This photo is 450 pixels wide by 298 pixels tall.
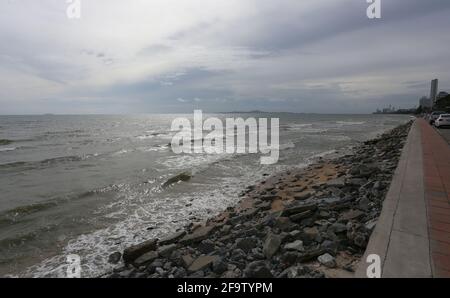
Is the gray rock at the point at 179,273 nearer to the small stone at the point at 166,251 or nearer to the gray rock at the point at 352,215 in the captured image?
the small stone at the point at 166,251

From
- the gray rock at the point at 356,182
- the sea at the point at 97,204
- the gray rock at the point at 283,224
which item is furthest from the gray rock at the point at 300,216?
the sea at the point at 97,204

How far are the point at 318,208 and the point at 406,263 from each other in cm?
283

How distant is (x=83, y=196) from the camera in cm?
1084

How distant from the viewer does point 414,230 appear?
12.9ft

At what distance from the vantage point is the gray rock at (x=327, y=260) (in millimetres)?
3565

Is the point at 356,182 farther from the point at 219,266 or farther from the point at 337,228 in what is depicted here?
the point at 219,266

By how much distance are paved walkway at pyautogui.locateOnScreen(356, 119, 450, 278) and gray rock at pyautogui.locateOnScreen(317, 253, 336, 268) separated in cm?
42

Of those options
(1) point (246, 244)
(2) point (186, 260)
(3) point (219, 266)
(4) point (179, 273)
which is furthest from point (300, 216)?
(4) point (179, 273)

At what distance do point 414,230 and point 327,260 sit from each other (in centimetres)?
146

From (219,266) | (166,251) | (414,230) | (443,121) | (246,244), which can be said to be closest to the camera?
(414,230)

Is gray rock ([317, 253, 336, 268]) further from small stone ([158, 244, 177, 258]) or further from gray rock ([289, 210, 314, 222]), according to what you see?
small stone ([158, 244, 177, 258])

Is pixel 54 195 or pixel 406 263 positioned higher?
pixel 406 263
